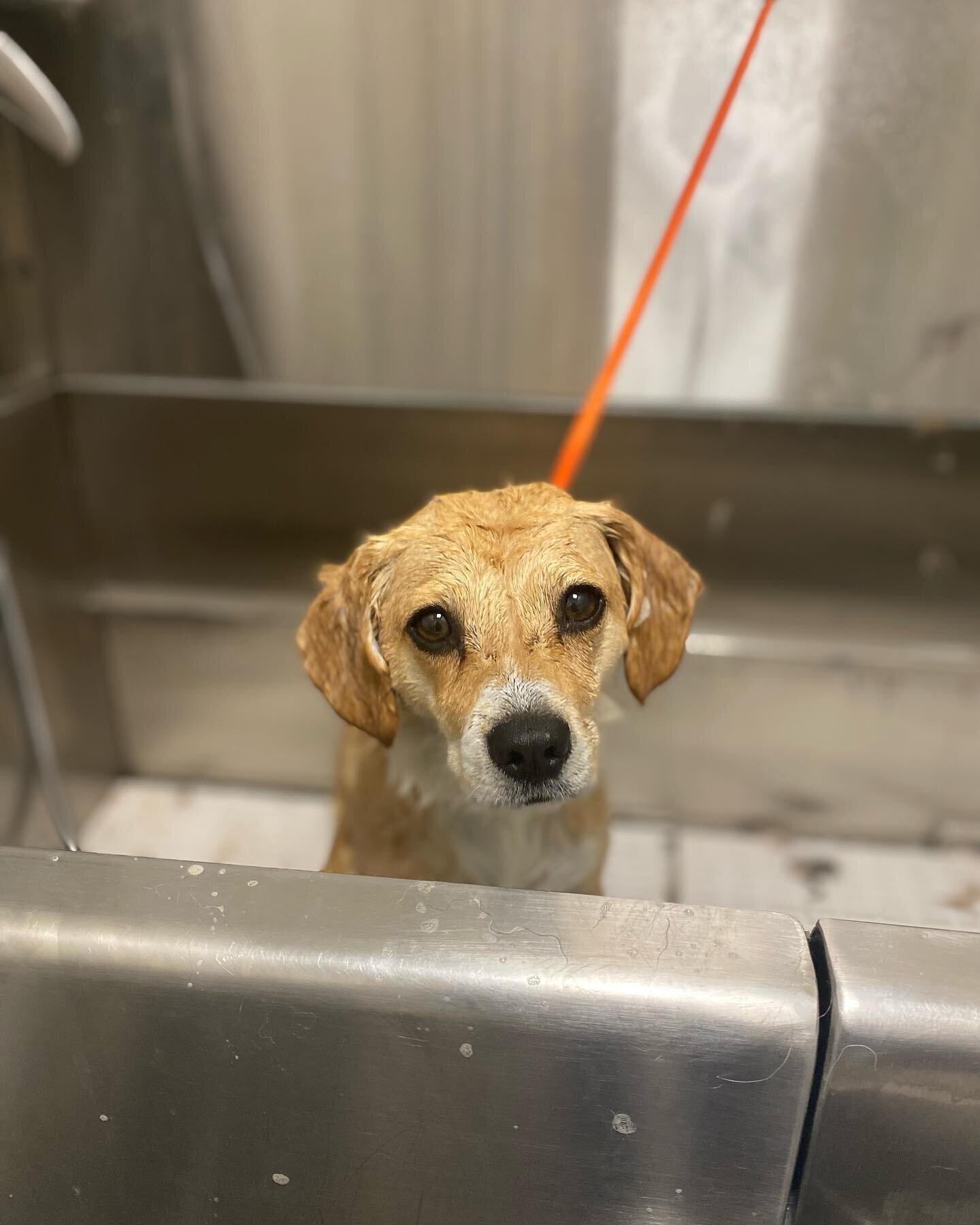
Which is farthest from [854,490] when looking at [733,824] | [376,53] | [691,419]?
[376,53]

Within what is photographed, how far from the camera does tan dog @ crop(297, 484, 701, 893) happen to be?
25.4 inches

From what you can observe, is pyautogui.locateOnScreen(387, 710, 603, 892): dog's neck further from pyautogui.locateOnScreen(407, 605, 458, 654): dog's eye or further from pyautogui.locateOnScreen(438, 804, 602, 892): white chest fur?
pyautogui.locateOnScreen(407, 605, 458, 654): dog's eye

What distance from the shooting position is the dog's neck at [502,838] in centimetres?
83

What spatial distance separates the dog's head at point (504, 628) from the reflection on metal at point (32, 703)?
2.61ft

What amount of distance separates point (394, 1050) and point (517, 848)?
0.41 meters

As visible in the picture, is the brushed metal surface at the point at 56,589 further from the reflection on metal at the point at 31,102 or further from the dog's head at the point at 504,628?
the dog's head at the point at 504,628

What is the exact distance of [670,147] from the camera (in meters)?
1.26

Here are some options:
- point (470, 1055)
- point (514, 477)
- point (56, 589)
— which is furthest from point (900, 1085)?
point (56, 589)

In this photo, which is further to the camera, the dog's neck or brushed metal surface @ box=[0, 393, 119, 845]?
brushed metal surface @ box=[0, 393, 119, 845]

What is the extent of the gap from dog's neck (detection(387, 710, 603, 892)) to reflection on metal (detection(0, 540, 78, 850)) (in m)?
0.70

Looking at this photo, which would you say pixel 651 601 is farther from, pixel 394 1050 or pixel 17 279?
pixel 17 279

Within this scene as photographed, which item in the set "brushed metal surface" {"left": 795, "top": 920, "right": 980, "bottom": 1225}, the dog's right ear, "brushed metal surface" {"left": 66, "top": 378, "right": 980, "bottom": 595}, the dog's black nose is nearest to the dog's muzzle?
the dog's black nose

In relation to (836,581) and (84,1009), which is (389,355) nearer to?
(836,581)

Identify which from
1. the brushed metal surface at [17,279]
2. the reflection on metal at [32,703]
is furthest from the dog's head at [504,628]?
the brushed metal surface at [17,279]
